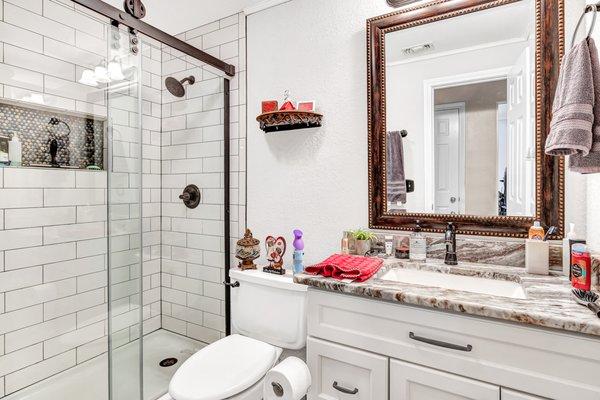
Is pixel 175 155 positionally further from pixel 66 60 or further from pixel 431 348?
pixel 431 348

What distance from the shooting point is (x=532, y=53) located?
52.6 inches

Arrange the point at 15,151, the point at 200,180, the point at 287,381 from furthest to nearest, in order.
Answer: the point at 200,180 → the point at 15,151 → the point at 287,381

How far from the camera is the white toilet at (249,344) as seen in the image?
1238 millimetres

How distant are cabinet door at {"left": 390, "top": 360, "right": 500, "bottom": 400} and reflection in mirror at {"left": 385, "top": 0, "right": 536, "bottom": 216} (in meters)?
0.74

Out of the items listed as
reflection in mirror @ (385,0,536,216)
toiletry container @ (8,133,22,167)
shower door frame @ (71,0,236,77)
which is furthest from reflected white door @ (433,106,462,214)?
toiletry container @ (8,133,22,167)

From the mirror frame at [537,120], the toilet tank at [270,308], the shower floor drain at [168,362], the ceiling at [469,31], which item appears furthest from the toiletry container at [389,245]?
the shower floor drain at [168,362]

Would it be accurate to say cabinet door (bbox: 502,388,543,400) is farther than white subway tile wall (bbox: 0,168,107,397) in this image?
No

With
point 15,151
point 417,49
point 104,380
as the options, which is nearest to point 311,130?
point 417,49

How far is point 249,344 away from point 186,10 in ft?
6.85

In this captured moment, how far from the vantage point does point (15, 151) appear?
1.69m

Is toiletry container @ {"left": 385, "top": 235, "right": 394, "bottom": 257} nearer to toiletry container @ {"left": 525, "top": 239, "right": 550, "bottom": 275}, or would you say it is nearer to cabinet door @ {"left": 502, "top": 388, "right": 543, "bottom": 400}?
toiletry container @ {"left": 525, "top": 239, "right": 550, "bottom": 275}

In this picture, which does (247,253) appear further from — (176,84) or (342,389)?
(176,84)

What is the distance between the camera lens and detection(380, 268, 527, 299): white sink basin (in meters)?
1.21

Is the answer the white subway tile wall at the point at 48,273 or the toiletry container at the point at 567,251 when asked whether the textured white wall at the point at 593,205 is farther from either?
the white subway tile wall at the point at 48,273
